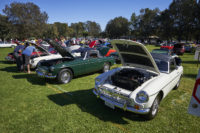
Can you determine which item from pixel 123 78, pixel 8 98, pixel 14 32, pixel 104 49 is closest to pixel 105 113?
pixel 123 78

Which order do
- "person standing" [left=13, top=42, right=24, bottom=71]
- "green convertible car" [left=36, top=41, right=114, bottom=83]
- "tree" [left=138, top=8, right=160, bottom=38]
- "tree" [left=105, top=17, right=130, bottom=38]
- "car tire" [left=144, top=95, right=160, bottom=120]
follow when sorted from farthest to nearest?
"tree" [left=105, top=17, right=130, bottom=38] < "tree" [left=138, top=8, right=160, bottom=38] < "person standing" [left=13, top=42, right=24, bottom=71] < "green convertible car" [left=36, top=41, right=114, bottom=83] < "car tire" [left=144, top=95, right=160, bottom=120]

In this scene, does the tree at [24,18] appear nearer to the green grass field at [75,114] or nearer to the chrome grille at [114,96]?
the green grass field at [75,114]

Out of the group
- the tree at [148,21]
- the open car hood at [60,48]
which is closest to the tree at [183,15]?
the tree at [148,21]

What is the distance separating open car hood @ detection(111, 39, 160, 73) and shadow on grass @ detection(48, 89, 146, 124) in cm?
152

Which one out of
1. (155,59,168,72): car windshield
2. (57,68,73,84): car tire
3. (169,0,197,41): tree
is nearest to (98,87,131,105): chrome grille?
(155,59,168,72): car windshield

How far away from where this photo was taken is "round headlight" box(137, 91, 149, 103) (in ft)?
9.33

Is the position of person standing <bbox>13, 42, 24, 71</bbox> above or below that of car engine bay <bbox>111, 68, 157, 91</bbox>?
above

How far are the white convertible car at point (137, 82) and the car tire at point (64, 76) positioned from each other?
7.54 ft

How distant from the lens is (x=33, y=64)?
7.62m

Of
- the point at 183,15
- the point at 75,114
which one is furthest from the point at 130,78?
the point at 183,15

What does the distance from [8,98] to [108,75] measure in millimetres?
3538

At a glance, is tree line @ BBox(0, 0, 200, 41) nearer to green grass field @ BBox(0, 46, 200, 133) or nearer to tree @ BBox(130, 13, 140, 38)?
tree @ BBox(130, 13, 140, 38)

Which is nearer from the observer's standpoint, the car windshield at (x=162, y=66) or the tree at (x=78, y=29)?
the car windshield at (x=162, y=66)

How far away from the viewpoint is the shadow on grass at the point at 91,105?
335 centimetres
